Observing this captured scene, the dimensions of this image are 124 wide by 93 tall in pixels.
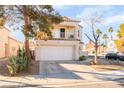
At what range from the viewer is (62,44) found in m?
33.5

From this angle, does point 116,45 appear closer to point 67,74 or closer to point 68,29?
point 68,29

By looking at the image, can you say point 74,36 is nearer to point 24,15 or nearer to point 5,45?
point 5,45

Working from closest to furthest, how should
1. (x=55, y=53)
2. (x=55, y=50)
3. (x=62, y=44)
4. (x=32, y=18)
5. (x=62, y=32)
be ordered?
(x=32, y=18) < (x=55, y=53) < (x=55, y=50) < (x=62, y=44) < (x=62, y=32)

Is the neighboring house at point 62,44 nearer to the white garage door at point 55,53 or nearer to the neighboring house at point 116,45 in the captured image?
the white garage door at point 55,53

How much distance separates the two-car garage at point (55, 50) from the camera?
3272 cm

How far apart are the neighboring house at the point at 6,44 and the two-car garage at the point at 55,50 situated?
5808 millimetres

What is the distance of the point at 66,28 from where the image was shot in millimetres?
35000

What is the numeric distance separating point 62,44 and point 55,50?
113 centimetres

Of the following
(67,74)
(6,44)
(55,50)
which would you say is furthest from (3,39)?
(67,74)

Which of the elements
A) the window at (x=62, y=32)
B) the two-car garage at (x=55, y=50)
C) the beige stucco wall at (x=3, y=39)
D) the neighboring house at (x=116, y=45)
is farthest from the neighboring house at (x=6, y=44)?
the neighboring house at (x=116, y=45)

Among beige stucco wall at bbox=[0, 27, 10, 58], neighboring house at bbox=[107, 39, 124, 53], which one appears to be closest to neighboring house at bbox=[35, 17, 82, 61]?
beige stucco wall at bbox=[0, 27, 10, 58]
